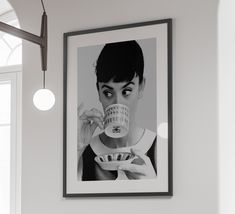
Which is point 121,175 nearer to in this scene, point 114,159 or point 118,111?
point 114,159

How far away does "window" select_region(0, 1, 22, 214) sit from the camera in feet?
13.3

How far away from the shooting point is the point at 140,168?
331 cm

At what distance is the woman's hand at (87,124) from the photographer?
3.48 meters

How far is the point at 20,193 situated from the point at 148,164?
1140 millimetres

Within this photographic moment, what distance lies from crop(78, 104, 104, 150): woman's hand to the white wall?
153 mm

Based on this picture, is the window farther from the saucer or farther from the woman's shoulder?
the woman's shoulder

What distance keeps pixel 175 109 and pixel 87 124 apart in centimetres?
55

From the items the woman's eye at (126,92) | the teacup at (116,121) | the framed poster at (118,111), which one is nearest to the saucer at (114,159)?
the framed poster at (118,111)

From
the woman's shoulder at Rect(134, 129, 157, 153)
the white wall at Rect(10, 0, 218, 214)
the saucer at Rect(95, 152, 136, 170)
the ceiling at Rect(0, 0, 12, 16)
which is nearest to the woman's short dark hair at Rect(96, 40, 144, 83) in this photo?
the white wall at Rect(10, 0, 218, 214)

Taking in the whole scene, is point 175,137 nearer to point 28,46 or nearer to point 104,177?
point 104,177

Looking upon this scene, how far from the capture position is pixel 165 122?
129 inches

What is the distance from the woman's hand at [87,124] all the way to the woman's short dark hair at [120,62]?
0.21 meters

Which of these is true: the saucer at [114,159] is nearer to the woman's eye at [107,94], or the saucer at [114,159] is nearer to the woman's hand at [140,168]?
the woman's hand at [140,168]

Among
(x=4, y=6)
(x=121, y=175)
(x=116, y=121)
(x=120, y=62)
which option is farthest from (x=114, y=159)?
(x=4, y=6)
